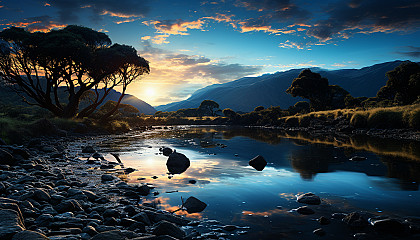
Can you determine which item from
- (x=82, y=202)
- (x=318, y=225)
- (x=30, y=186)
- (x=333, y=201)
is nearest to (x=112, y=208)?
(x=82, y=202)

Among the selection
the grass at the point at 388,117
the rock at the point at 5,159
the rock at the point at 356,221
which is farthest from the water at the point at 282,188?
the grass at the point at 388,117

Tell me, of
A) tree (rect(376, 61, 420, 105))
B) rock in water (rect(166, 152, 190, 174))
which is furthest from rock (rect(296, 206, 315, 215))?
tree (rect(376, 61, 420, 105))

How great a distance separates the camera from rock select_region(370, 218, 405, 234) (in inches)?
213

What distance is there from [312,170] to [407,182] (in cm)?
377

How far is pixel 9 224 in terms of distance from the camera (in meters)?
3.93

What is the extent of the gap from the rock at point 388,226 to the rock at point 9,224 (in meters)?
7.13

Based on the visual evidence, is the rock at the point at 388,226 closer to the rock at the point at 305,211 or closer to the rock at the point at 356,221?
the rock at the point at 356,221

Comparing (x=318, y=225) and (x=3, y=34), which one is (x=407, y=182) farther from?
(x=3, y=34)

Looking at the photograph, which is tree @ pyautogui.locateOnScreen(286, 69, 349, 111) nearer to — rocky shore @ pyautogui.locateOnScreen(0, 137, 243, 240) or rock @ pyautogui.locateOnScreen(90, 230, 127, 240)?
rocky shore @ pyautogui.locateOnScreen(0, 137, 243, 240)

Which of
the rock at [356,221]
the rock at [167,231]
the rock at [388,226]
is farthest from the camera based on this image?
the rock at [356,221]

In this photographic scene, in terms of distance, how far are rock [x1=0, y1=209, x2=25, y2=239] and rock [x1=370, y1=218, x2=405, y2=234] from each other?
23.4ft

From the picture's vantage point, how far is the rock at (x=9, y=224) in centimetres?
365

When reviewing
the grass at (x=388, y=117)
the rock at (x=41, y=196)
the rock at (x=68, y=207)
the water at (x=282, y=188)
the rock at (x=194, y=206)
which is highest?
the grass at (x=388, y=117)

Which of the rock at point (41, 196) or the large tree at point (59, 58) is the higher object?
the large tree at point (59, 58)
